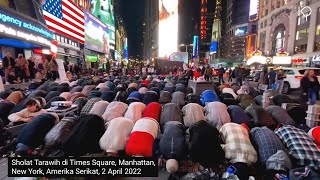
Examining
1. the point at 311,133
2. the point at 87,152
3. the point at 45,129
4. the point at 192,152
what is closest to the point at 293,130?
the point at 311,133

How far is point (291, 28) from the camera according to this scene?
180 feet

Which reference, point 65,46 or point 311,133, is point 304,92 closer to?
point 311,133

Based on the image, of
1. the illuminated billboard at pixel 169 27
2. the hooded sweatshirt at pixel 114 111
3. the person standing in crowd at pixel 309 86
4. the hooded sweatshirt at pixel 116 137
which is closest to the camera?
the hooded sweatshirt at pixel 116 137

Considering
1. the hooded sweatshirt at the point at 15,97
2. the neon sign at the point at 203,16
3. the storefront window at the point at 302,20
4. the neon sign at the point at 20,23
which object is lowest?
the hooded sweatshirt at the point at 15,97

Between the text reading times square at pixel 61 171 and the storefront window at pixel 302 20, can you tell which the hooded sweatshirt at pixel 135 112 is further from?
the storefront window at pixel 302 20

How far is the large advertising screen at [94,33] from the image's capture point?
156ft

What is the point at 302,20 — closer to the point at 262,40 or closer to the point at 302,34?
the point at 302,34

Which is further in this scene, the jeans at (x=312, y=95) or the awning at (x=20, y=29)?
the awning at (x=20, y=29)

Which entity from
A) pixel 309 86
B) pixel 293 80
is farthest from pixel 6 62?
pixel 293 80

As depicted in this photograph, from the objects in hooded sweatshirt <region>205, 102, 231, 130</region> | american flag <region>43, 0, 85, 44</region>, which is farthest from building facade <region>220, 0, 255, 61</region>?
hooded sweatshirt <region>205, 102, 231, 130</region>

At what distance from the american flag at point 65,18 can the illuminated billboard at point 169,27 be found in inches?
1215

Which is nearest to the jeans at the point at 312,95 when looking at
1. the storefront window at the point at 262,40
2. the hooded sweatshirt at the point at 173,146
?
the hooded sweatshirt at the point at 173,146

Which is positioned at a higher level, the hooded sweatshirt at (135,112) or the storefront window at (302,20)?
the storefront window at (302,20)

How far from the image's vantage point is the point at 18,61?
15312 millimetres
